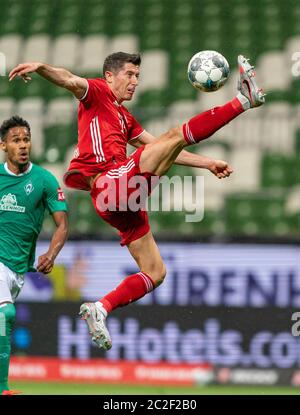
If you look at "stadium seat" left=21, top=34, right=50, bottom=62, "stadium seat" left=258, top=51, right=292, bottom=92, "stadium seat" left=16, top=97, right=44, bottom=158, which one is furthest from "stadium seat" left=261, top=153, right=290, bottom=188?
"stadium seat" left=21, top=34, right=50, bottom=62

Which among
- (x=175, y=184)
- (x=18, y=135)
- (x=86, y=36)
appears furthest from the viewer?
(x=86, y=36)

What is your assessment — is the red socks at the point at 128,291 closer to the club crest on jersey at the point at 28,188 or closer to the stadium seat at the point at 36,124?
the club crest on jersey at the point at 28,188

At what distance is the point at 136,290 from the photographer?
28.7 feet

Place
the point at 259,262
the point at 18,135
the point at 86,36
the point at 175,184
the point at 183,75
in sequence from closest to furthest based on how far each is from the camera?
the point at 18,135 < the point at 259,262 < the point at 175,184 < the point at 183,75 < the point at 86,36

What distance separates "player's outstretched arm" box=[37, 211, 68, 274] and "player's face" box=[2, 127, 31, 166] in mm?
532

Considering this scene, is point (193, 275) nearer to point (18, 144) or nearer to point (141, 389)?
point (141, 389)

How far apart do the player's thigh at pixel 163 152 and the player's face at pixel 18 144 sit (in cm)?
95

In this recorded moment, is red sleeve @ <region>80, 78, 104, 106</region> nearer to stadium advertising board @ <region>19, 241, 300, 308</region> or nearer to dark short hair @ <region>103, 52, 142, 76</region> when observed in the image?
dark short hair @ <region>103, 52, 142, 76</region>

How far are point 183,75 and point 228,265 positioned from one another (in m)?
4.51

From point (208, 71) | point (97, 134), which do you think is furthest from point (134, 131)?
point (208, 71)

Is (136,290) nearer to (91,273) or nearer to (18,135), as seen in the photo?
(18,135)

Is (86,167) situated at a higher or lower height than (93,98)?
lower

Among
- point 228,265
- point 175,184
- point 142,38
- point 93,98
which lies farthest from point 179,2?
point 93,98

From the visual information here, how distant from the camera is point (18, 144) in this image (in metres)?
8.67
